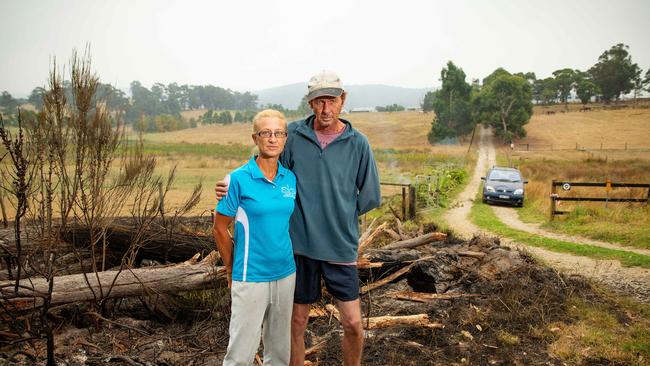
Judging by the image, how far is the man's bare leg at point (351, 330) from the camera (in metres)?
2.57

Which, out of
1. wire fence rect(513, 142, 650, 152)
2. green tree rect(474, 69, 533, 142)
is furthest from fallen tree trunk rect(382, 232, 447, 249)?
green tree rect(474, 69, 533, 142)

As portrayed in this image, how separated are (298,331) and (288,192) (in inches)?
37.8

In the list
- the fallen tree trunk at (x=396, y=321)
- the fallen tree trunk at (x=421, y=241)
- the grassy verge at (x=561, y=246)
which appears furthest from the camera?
the grassy verge at (x=561, y=246)

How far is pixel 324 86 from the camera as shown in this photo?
2492 mm

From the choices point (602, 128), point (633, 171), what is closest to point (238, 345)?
point (633, 171)

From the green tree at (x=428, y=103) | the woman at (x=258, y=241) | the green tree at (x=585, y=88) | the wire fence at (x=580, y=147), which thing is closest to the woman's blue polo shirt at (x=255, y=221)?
the woman at (x=258, y=241)

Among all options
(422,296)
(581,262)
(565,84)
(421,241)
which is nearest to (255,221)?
(422,296)

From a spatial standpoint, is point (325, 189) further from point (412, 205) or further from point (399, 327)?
point (412, 205)

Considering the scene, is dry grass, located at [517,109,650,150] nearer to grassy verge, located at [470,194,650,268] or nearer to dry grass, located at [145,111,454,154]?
dry grass, located at [145,111,454,154]

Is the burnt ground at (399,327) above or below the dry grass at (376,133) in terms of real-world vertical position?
below

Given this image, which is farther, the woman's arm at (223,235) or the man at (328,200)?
the man at (328,200)

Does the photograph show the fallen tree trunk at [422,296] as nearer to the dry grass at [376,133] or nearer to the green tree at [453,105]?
the dry grass at [376,133]

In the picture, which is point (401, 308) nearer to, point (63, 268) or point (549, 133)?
point (63, 268)

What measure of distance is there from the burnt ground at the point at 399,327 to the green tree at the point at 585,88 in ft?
233
